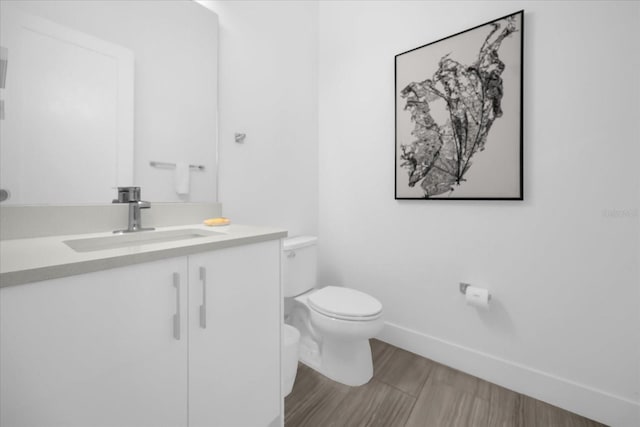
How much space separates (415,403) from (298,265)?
0.94 metres

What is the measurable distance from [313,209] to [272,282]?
119 centimetres

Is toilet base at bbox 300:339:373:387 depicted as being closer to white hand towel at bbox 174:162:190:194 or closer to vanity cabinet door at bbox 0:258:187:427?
vanity cabinet door at bbox 0:258:187:427

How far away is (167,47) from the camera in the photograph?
138 centimetres

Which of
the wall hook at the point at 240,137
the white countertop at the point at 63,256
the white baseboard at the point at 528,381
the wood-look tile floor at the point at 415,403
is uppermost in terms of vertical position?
the wall hook at the point at 240,137

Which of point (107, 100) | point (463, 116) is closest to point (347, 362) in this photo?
point (463, 116)

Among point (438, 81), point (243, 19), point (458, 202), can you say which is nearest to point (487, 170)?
point (458, 202)

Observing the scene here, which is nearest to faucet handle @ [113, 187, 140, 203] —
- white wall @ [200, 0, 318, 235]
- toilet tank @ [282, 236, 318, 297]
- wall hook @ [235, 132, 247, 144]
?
white wall @ [200, 0, 318, 235]

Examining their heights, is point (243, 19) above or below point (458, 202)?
above

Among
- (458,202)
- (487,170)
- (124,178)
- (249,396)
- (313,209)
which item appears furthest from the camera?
(313,209)

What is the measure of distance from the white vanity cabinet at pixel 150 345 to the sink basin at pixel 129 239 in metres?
0.28

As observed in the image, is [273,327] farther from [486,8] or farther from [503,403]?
[486,8]

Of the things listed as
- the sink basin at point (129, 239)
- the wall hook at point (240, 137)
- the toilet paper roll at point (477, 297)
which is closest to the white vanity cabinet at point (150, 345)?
the sink basin at point (129, 239)

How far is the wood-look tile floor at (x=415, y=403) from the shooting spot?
1270 millimetres

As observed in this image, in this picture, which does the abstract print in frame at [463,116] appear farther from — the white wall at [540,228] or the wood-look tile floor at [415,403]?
the wood-look tile floor at [415,403]
